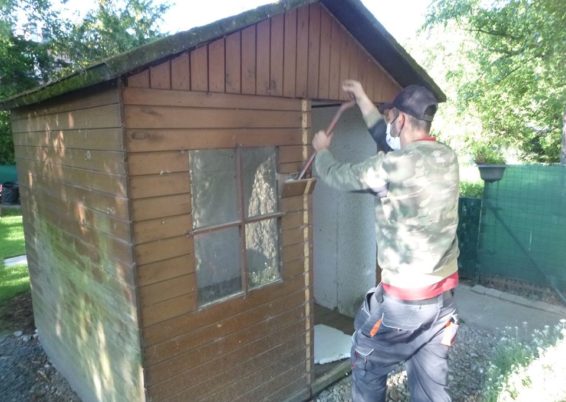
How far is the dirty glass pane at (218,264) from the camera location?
9.18ft

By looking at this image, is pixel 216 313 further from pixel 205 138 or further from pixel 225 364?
pixel 205 138

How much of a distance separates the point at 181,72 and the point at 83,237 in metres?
1.51

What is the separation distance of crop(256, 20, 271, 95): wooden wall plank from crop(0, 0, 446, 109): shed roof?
20cm

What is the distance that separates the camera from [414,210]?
7.57 ft

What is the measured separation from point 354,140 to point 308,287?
7.15ft

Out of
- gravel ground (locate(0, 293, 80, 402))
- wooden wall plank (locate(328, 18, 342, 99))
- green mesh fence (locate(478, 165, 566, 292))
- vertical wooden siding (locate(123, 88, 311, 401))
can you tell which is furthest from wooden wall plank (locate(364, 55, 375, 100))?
gravel ground (locate(0, 293, 80, 402))

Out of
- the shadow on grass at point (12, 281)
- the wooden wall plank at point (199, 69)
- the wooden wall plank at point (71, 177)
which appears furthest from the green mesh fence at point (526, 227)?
the shadow on grass at point (12, 281)

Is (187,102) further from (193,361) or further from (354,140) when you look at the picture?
(354,140)

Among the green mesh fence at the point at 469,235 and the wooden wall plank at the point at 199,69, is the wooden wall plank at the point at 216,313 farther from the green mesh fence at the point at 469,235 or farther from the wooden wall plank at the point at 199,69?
the green mesh fence at the point at 469,235

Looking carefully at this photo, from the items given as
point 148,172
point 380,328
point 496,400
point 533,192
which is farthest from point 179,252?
point 533,192

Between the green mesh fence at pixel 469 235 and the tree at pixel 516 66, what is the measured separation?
357cm

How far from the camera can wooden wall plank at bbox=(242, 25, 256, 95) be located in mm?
2818

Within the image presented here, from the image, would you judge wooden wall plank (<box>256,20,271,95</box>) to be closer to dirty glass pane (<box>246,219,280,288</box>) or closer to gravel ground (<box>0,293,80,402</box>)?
dirty glass pane (<box>246,219,280,288</box>)

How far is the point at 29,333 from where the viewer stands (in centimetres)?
536
